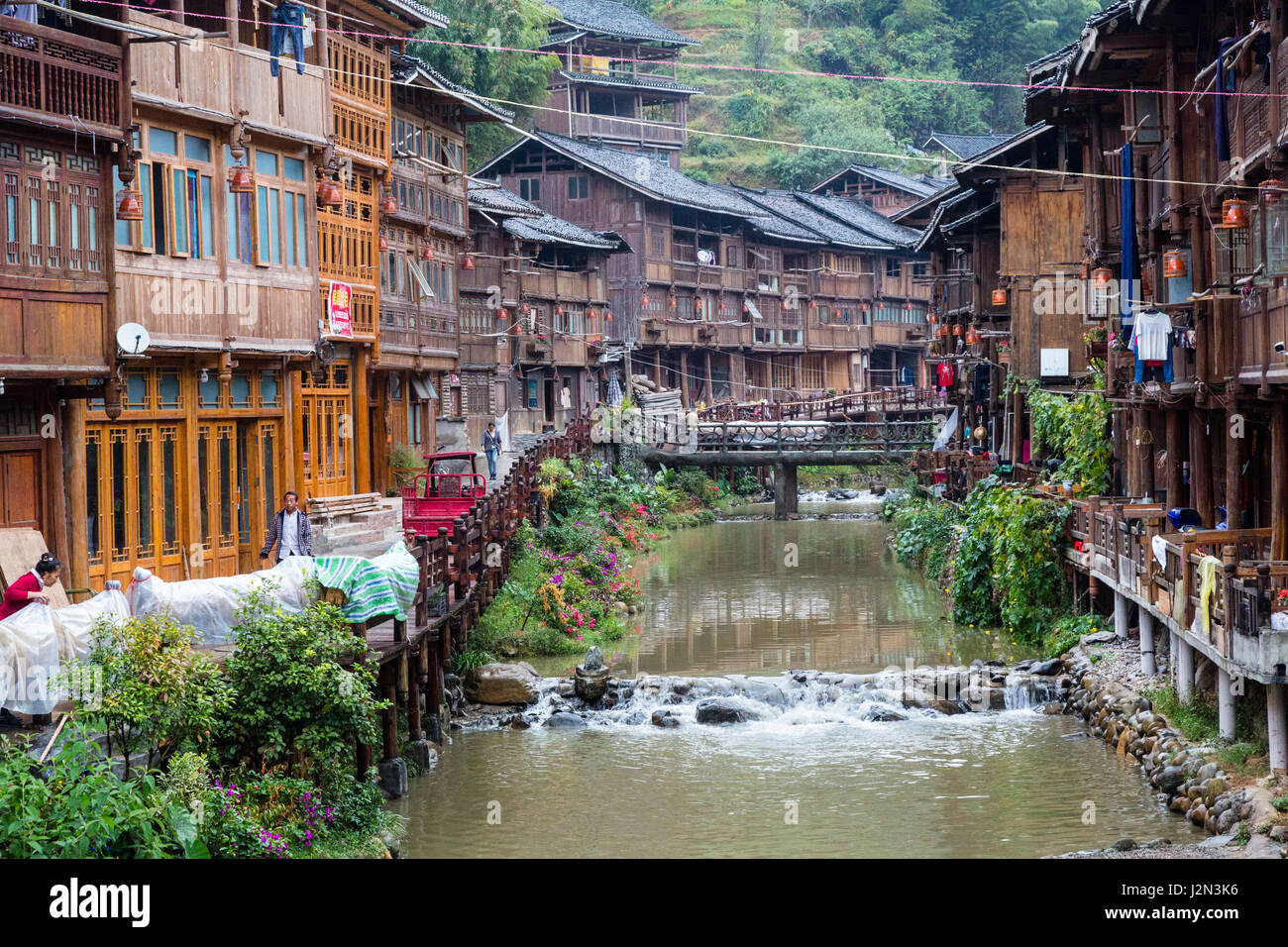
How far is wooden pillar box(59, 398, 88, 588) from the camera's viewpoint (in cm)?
2073

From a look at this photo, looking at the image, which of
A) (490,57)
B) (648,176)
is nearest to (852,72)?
(648,176)

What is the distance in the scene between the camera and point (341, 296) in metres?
31.1

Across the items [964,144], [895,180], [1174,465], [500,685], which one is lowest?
[500,685]

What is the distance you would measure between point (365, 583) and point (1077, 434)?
18465mm

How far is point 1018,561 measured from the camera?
2881 centimetres

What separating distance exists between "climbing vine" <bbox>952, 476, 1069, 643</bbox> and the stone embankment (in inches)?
115

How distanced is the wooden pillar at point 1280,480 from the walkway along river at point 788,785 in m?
3.59

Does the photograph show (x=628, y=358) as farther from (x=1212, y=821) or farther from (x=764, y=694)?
(x=1212, y=821)

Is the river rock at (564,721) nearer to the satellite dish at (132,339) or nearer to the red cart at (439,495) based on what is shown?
the red cart at (439,495)

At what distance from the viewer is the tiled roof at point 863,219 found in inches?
2881

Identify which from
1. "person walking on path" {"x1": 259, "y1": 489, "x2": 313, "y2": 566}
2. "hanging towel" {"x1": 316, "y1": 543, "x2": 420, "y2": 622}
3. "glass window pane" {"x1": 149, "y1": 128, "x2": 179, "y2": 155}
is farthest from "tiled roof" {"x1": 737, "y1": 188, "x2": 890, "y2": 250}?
"hanging towel" {"x1": 316, "y1": 543, "x2": 420, "y2": 622}

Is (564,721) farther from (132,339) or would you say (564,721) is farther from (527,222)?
(527,222)
